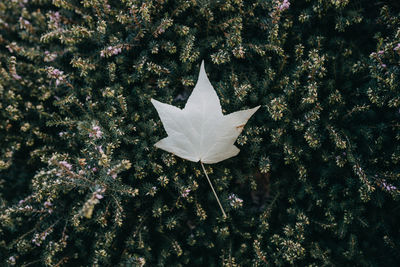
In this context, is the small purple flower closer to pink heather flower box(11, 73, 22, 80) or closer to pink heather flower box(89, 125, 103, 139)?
pink heather flower box(89, 125, 103, 139)

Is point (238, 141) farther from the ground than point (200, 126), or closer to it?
closer to it

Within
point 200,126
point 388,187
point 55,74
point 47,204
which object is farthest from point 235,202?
point 55,74

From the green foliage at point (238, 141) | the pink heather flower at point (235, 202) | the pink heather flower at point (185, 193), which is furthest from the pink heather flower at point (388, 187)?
the pink heather flower at point (185, 193)

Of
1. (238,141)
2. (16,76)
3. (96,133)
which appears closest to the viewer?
(96,133)

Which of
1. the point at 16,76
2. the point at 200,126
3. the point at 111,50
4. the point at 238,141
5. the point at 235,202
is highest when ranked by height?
the point at 111,50

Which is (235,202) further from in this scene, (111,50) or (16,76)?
(16,76)

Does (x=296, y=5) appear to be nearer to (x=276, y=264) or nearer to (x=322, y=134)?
(x=322, y=134)

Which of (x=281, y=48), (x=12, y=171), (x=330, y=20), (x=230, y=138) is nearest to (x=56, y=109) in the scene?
(x=12, y=171)

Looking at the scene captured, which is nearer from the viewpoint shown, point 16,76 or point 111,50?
point 111,50
